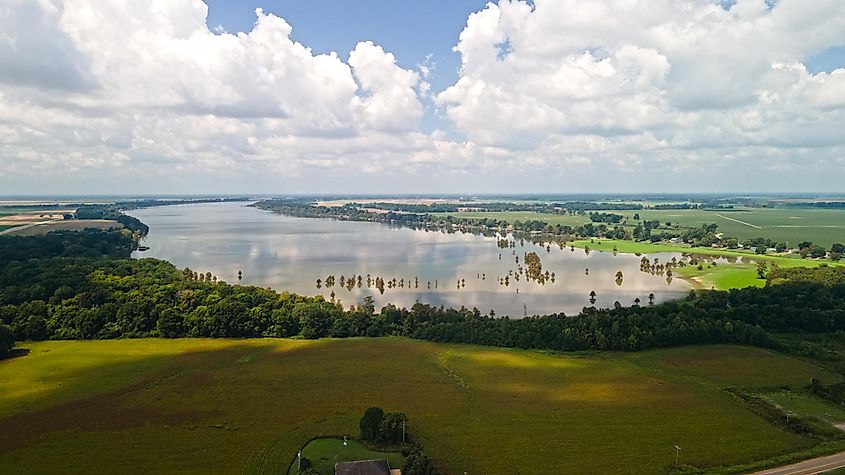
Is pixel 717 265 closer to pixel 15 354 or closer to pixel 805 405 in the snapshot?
pixel 805 405

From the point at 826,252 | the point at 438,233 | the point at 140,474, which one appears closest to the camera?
the point at 140,474

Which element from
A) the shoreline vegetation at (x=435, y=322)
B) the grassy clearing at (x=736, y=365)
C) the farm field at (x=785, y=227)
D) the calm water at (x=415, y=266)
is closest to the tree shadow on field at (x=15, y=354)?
the shoreline vegetation at (x=435, y=322)

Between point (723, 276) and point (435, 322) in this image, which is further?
point (723, 276)

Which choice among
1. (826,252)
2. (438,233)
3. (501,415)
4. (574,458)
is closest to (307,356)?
(501,415)

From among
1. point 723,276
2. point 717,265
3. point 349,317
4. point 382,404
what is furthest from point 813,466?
point 717,265

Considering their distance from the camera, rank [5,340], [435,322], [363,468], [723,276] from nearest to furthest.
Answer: [363,468] → [5,340] → [435,322] → [723,276]

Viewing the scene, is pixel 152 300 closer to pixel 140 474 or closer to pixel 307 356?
pixel 307 356

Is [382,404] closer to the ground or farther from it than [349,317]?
closer to the ground
